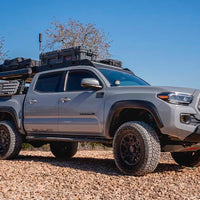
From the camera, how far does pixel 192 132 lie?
16.0ft

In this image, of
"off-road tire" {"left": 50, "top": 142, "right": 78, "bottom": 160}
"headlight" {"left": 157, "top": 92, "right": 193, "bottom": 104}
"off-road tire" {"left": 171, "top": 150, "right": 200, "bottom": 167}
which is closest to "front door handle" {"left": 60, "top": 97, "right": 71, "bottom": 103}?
"headlight" {"left": 157, "top": 92, "right": 193, "bottom": 104}

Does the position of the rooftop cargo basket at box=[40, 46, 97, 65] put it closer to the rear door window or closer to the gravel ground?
the rear door window

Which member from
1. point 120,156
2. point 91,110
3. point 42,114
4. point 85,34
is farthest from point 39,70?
point 85,34

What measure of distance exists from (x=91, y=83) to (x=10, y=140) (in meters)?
2.55

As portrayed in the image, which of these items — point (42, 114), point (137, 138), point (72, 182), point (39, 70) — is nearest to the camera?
point (72, 182)

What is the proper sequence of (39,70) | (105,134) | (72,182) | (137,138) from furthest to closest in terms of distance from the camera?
(39,70) → (105,134) → (137,138) → (72,182)

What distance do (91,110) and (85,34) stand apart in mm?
20748

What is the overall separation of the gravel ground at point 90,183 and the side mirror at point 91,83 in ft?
4.74

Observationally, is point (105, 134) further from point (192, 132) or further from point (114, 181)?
point (192, 132)

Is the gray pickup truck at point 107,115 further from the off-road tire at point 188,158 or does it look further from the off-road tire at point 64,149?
the off-road tire at point 64,149

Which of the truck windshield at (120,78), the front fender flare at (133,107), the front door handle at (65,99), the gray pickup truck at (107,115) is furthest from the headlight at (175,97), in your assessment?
the front door handle at (65,99)

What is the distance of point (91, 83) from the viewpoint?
5562 millimetres

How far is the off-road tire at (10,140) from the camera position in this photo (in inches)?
274

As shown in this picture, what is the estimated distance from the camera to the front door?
5672 millimetres
